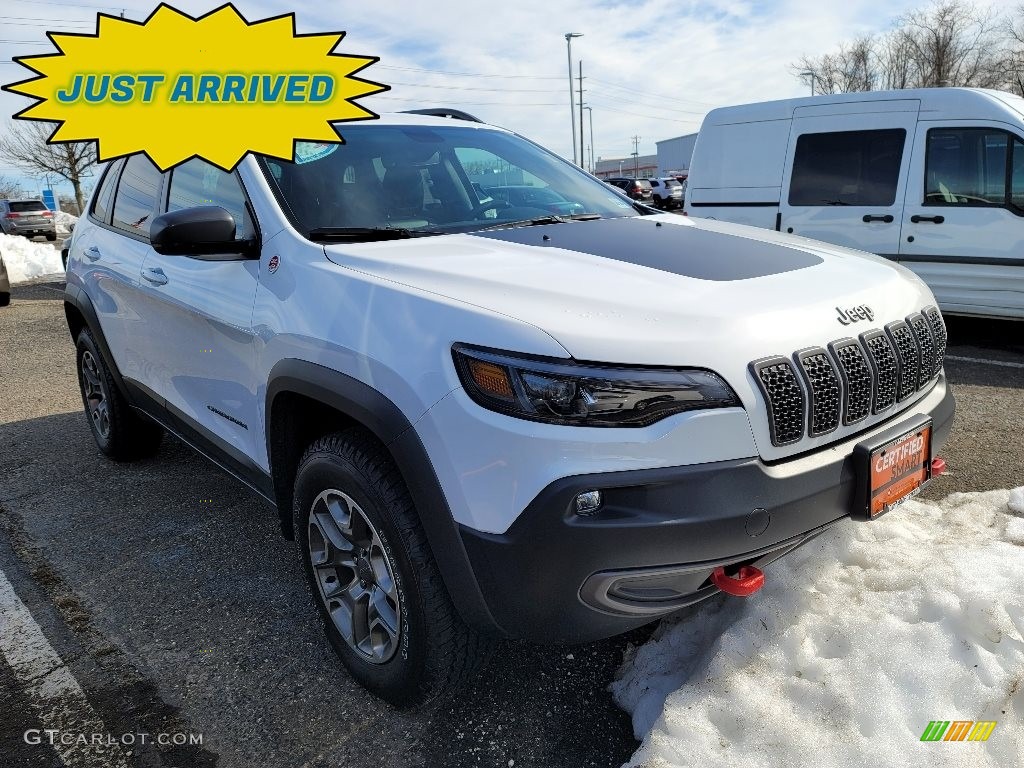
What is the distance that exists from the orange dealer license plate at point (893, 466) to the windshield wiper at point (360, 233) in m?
1.51

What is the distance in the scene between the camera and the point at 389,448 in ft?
6.51

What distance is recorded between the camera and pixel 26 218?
2859 centimetres

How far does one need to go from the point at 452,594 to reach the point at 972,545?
185cm

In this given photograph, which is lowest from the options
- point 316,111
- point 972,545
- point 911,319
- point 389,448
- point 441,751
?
point 441,751

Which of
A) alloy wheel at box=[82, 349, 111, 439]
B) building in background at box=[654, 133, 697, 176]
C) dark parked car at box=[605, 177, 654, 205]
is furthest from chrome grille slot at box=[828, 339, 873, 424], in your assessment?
building in background at box=[654, 133, 697, 176]

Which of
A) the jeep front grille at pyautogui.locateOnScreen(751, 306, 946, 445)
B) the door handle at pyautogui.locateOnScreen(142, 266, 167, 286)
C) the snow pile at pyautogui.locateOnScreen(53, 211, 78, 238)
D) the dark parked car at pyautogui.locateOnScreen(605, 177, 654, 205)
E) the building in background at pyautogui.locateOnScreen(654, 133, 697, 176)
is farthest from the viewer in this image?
the building in background at pyautogui.locateOnScreen(654, 133, 697, 176)

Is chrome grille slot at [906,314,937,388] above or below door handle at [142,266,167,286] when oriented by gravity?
below

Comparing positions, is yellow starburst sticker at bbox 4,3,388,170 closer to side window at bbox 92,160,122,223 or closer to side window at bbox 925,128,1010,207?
side window at bbox 92,160,122,223

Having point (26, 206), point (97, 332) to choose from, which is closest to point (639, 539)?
point (97, 332)

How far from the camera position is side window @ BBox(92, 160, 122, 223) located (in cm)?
425

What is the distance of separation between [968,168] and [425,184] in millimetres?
5306

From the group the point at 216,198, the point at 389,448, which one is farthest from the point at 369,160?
the point at 389,448

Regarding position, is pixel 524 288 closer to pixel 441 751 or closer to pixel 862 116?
pixel 441 751

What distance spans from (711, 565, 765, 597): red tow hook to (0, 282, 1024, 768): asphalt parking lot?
62 cm
